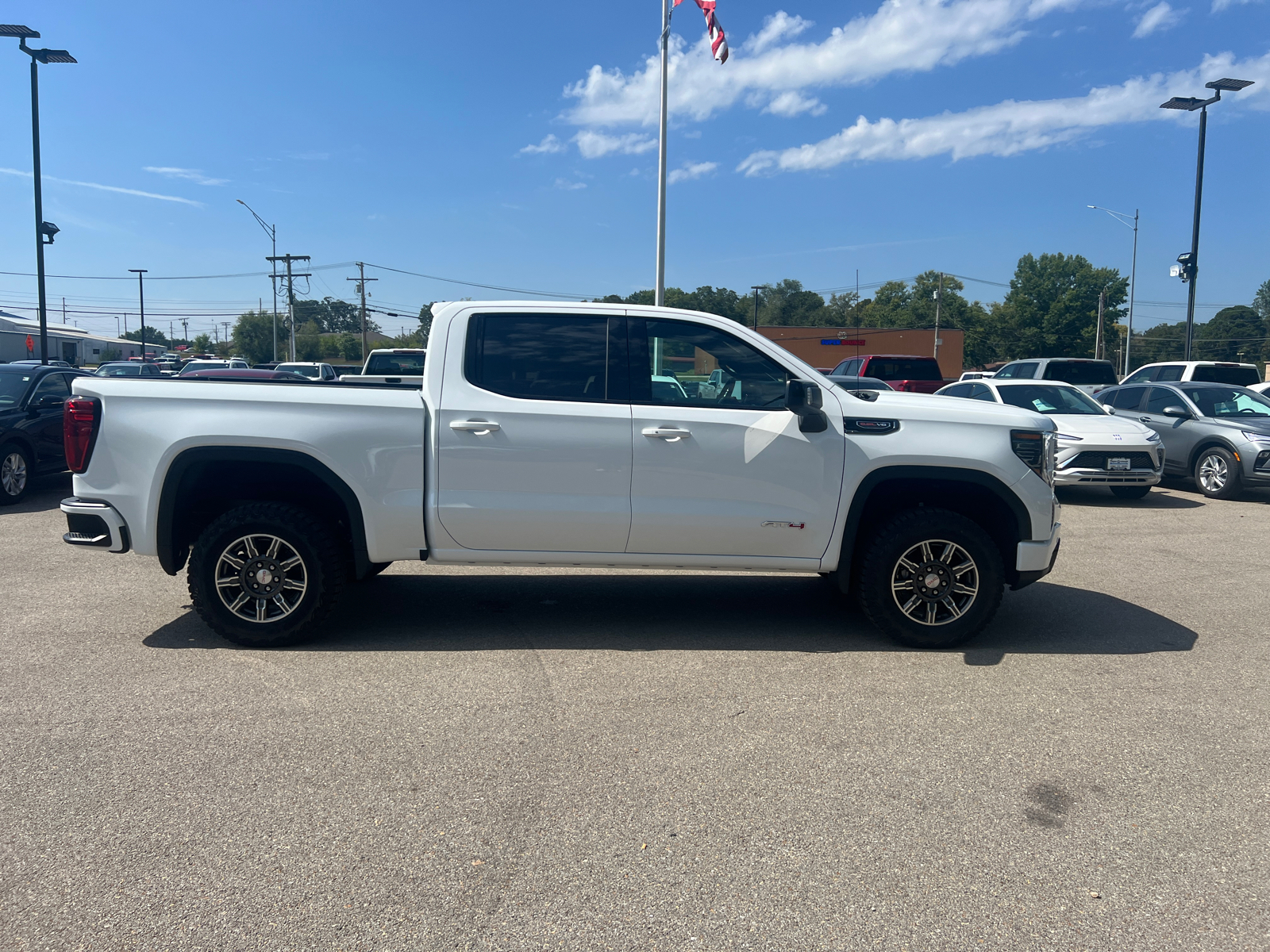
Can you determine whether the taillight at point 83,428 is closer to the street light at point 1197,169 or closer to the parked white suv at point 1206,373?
the parked white suv at point 1206,373

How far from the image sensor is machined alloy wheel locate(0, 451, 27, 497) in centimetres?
1043

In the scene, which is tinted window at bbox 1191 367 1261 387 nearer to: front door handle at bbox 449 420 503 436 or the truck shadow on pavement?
the truck shadow on pavement

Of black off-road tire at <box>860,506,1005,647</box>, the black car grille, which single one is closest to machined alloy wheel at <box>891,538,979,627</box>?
black off-road tire at <box>860,506,1005,647</box>

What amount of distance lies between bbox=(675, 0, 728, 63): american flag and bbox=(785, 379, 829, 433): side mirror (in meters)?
14.1

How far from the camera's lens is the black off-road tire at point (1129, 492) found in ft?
39.9

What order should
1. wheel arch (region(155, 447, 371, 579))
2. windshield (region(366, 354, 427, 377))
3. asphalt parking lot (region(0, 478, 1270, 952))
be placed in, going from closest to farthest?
A: asphalt parking lot (region(0, 478, 1270, 952)), wheel arch (region(155, 447, 371, 579)), windshield (region(366, 354, 427, 377))

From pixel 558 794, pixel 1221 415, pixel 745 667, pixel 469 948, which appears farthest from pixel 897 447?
pixel 1221 415

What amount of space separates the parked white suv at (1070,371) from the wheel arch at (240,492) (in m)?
16.4

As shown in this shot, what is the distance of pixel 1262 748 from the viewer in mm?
4062

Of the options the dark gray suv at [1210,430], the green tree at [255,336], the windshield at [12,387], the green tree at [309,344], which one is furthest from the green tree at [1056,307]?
the windshield at [12,387]

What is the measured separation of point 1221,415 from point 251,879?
1386 centimetres

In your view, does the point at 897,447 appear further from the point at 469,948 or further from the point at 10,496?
the point at 10,496

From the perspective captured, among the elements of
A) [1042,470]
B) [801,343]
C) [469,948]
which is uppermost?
[801,343]

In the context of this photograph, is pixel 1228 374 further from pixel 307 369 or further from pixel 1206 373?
pixel 307 369
